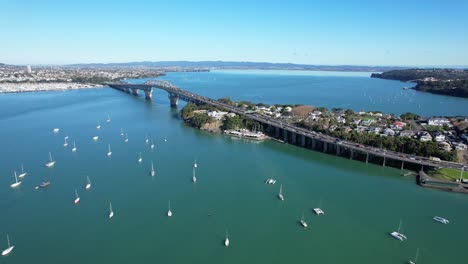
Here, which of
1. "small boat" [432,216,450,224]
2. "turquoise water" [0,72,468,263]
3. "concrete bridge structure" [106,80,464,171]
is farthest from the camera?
"concrete bridge structure" [106,80,464,171]

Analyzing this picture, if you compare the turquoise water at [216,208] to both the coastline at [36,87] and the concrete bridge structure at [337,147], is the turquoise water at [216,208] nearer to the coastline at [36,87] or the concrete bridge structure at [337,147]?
the concrete bridge structure at [337,147]

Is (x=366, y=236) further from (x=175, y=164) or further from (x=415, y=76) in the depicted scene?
(x=415, y=76)

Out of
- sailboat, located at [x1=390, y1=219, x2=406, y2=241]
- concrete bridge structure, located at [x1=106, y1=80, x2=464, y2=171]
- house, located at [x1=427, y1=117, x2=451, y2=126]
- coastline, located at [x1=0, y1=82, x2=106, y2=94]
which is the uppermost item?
coastline, located at [x1=0, y1=82, x2=106, y2=94]

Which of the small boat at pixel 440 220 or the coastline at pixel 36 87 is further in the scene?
the coastline at pixel 36 87

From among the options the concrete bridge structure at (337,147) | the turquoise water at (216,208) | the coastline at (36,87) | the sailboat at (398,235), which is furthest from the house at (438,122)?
the coastline at (36,87)

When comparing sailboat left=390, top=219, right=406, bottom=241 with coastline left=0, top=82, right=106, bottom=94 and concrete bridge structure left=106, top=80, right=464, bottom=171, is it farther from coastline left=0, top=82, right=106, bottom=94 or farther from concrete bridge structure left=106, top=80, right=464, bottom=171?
coastline left=0, top=82, right=106, bottom=94

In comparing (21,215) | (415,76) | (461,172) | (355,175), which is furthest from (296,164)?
(415,76)

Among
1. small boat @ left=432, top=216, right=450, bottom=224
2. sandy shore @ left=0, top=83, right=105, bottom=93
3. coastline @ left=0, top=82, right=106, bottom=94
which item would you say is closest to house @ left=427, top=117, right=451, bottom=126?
small boat @ left=432, top=216, right=450, bottom=224

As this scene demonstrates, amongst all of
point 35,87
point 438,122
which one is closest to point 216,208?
point 438,122
